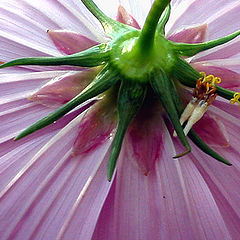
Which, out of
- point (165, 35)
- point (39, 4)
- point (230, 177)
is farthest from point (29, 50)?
point (230, 177)

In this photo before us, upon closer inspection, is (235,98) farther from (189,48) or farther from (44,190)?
(44,190)

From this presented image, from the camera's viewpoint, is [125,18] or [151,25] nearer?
[151,25]

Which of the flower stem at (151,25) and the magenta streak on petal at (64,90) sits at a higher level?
the flower stem at (151,25)

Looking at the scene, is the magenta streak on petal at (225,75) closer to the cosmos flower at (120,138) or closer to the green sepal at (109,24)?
the cosmos flower at (120,138)

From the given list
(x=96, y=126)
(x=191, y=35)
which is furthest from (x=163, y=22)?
(x=96, y=126)

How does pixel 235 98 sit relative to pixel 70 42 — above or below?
below

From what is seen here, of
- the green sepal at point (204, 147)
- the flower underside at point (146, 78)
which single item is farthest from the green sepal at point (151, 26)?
the green sepal at point (204, 147)
